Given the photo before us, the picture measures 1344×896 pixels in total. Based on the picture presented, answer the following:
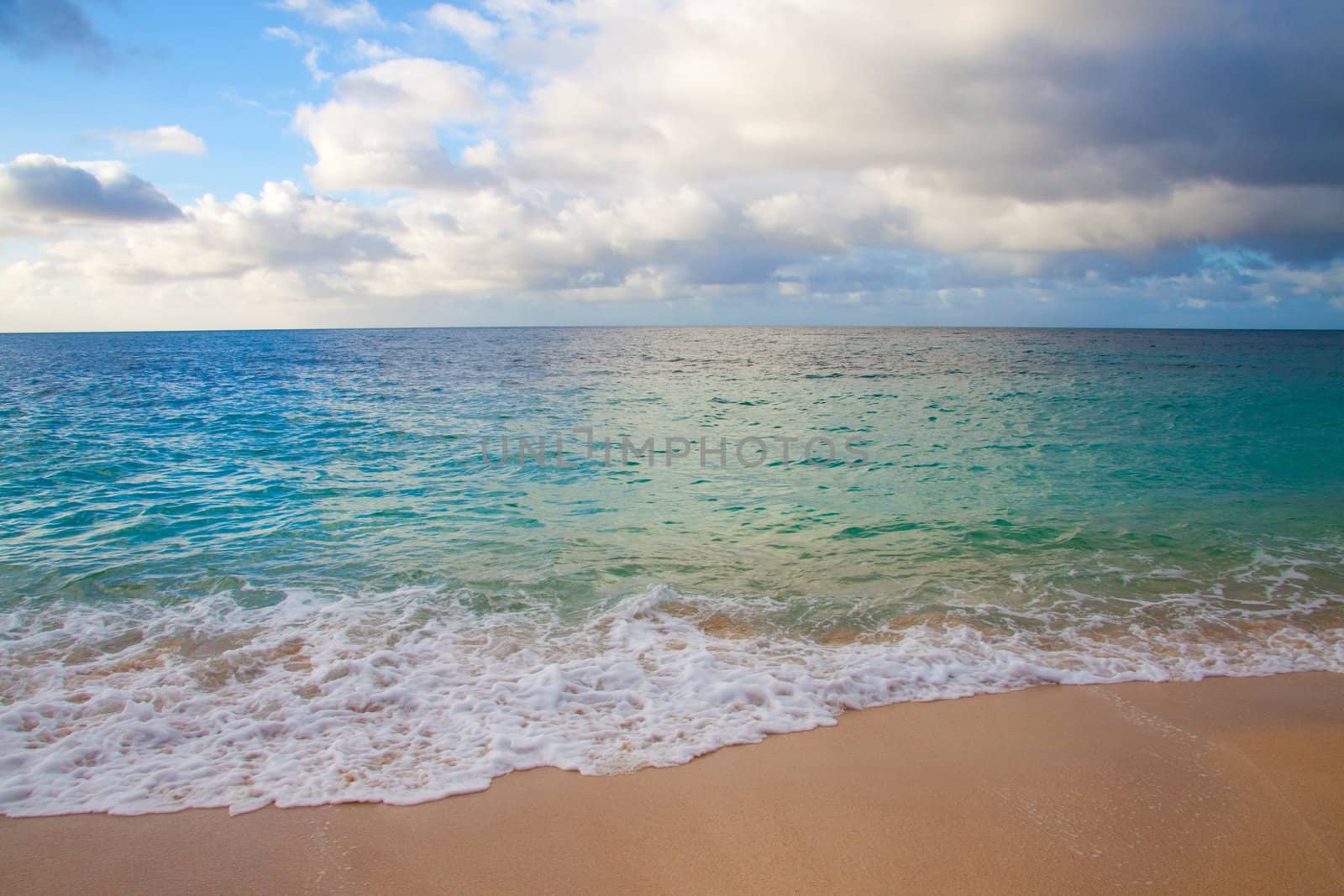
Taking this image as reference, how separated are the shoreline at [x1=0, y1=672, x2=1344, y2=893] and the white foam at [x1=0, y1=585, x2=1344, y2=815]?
0.24 metres

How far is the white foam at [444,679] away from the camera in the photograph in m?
4.55

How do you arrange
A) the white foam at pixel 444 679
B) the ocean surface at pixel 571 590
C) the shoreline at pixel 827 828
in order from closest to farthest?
the shoreline at pixel 827 828 → the white foam at pixel 444 679 → the ocean surface at pixel 571 590

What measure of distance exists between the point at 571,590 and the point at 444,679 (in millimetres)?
2442

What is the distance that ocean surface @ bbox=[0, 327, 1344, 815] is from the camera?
4.97 meters

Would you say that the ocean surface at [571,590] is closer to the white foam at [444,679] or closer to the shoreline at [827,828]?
the white foam at [444,679]

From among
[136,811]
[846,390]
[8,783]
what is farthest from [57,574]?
[846,390]

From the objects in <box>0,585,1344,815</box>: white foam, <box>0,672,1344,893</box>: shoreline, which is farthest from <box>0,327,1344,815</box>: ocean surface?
<box>0,672,1344,893</box>: shoreline

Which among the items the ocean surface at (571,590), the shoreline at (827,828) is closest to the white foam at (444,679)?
the ocean surface at (571,590)

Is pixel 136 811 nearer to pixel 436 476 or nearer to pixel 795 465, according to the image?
pixel 436 476

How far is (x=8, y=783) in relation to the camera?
14.1 ft

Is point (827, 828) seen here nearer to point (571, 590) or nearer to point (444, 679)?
point (444, 679)

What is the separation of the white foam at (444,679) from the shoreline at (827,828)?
0.78 ft

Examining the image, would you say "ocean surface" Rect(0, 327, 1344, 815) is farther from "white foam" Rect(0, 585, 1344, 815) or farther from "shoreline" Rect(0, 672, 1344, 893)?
"shoreline" Rect(0, 672, 1344, 893)

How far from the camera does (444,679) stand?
5.84 meters
